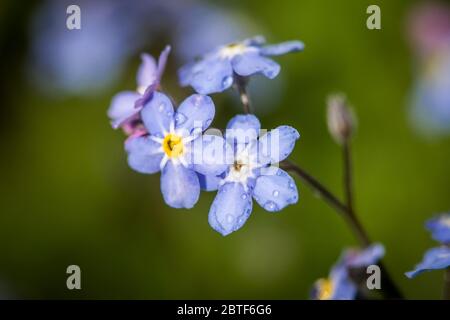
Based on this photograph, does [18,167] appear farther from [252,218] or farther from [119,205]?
[252,218]

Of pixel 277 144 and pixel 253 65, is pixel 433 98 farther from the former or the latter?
pixel 277 144

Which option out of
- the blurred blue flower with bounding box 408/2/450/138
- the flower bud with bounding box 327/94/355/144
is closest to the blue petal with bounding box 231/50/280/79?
the flower bud with bounding box 327/94/355/144

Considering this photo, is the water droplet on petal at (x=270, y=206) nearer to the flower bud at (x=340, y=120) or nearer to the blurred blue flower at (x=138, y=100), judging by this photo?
the blurred blue flower at (x=138, y=100)

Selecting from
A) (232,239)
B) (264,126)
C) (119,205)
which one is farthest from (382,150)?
(119,205)

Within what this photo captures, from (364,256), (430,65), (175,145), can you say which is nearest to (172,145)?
(175,145)
